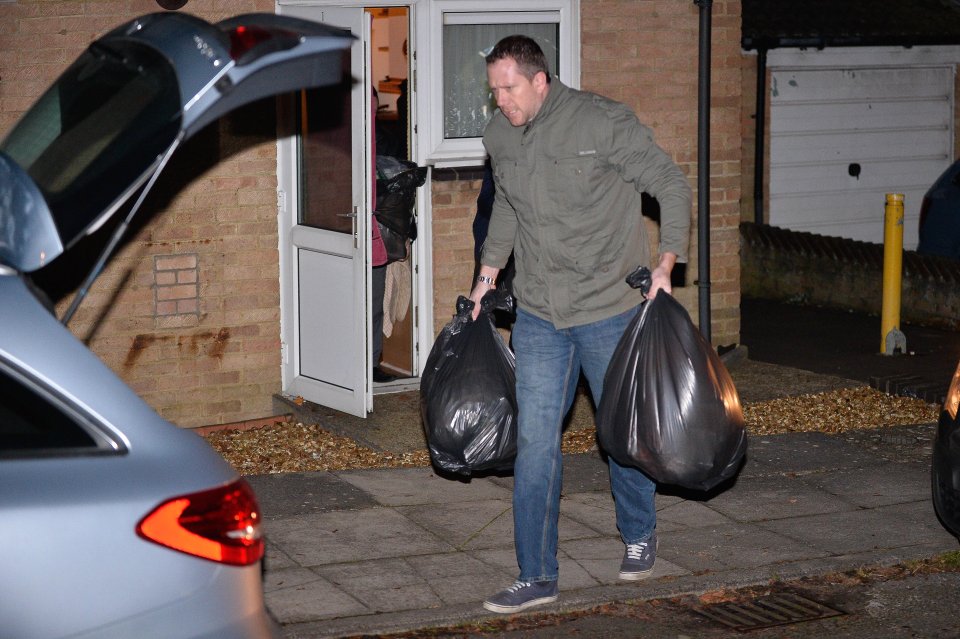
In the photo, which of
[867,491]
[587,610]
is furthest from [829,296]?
[587,610]

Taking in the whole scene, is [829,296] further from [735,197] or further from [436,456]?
[436,456]

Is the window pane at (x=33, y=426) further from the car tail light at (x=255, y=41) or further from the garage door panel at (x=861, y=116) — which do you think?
the garage door panel at (x=861, y=116)

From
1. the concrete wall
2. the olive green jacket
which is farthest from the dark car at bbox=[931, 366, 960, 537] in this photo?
the concrete wall

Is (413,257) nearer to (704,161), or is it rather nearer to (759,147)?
(704,161)

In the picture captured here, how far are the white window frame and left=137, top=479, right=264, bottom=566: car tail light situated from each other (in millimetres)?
5496

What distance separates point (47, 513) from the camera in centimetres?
327

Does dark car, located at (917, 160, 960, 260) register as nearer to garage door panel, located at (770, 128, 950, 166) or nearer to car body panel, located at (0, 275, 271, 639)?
garage door panel, located at (770, 128, 950, 166)

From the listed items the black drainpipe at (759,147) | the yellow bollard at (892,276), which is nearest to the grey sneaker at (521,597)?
the yellow bollard at (892,276)

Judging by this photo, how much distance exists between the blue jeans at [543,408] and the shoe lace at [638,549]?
46cm

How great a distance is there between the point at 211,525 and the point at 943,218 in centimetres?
1057

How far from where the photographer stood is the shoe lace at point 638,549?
588 cm

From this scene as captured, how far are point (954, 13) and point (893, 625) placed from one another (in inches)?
501

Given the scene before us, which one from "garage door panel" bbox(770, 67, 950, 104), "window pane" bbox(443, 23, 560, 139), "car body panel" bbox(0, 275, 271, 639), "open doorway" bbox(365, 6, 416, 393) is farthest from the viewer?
"garage door panel" bbox(770, 67, 950, 104)

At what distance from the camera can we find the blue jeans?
214 inches
